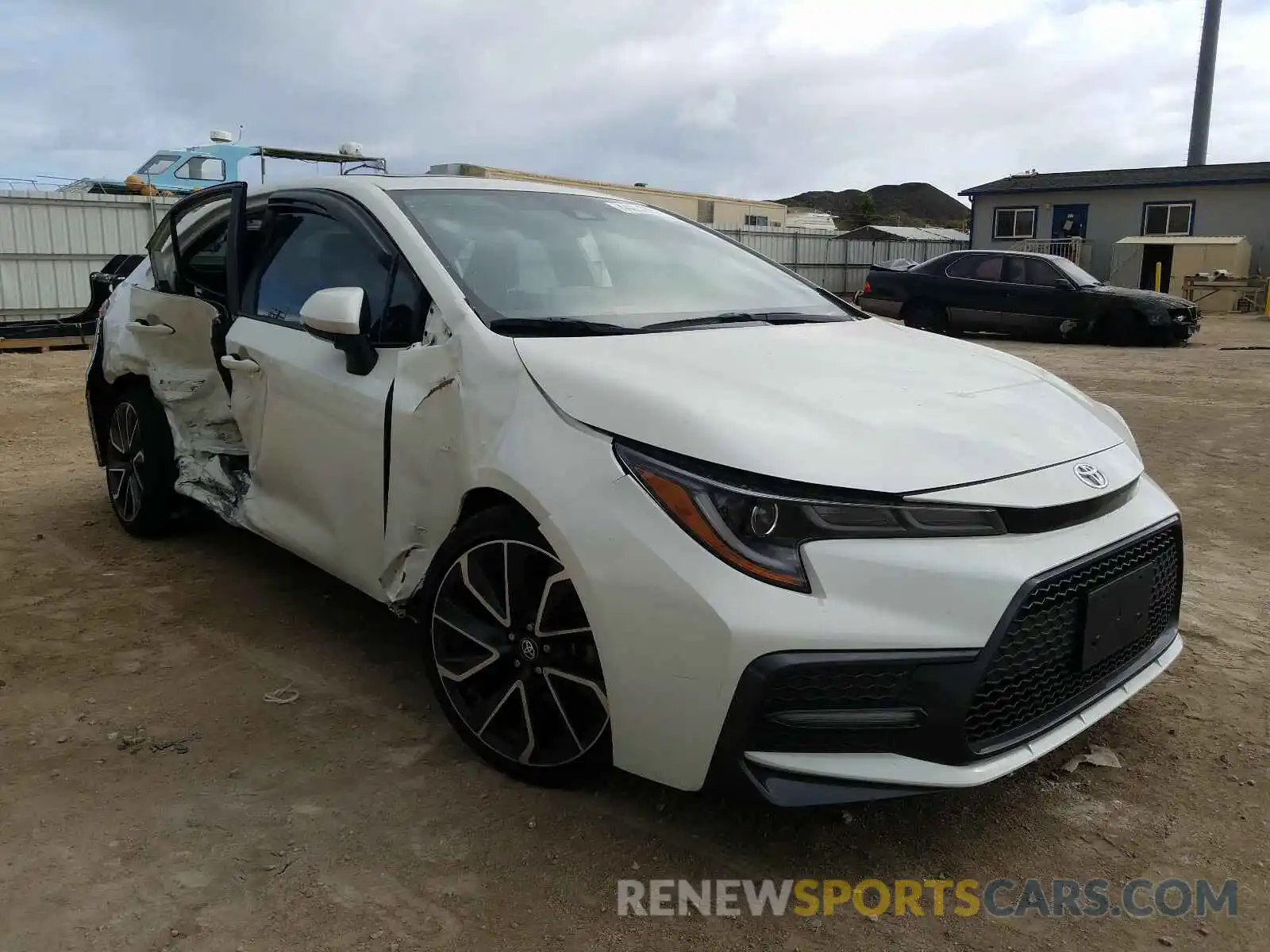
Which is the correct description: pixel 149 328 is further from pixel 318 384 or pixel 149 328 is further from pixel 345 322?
pixel 345 322

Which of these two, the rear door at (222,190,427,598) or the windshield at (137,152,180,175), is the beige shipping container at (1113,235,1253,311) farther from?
the rear door at (222,190,427,598)

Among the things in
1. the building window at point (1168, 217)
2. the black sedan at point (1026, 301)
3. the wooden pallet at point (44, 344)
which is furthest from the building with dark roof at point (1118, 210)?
the wooden pallet at point (44, 344)

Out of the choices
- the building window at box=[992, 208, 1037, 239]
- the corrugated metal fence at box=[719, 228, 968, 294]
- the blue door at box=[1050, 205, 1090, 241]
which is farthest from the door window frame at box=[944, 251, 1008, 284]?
the building window at box=[992, 208, 1037, 239]

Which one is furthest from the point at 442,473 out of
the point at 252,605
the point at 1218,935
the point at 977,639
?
the point at 1218,935

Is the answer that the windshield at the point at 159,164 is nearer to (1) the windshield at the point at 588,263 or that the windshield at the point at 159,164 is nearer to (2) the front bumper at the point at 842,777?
(1) the windshield at the point at 588,263

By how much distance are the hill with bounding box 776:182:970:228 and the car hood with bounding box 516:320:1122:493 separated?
92.8m

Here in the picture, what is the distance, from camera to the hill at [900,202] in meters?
99.3

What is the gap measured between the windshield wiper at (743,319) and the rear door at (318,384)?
719 mm

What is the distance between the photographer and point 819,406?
92.2 inches

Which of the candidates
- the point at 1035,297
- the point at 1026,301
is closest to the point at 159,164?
the point at 1026,301

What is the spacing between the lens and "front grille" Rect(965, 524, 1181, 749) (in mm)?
2113

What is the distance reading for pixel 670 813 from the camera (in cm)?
252

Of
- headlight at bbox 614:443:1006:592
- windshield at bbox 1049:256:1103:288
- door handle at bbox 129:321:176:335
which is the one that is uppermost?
windshield at bbox 1049:256:1103:288

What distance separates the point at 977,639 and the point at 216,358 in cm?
316
